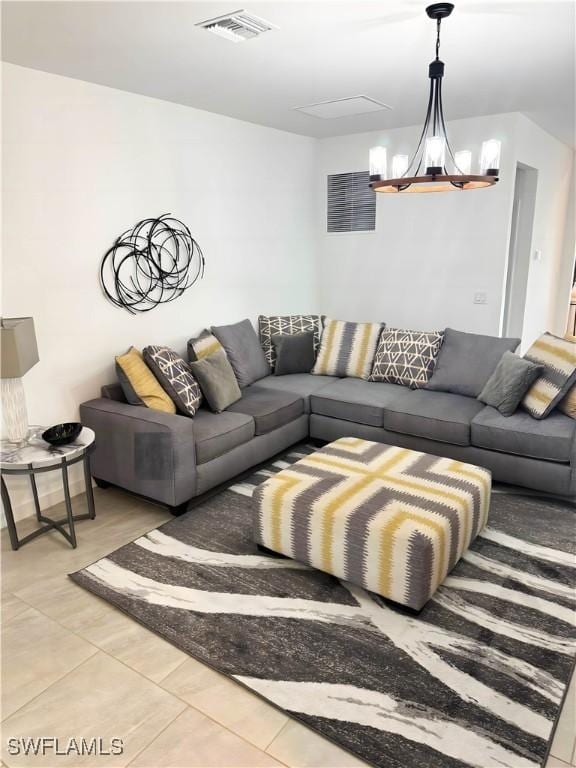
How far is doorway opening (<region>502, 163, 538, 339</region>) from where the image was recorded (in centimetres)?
559

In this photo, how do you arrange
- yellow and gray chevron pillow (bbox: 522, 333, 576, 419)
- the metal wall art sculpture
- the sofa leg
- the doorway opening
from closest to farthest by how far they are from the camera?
the sofa leg, yellow and gray chevron pillow (bbox: 522, 333, 576, 419), the metal wall art sculpture, the doorway opening

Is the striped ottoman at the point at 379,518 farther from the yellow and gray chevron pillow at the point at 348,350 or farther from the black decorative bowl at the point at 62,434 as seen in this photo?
the yellow and gray chevron pillow at the point at 348,350

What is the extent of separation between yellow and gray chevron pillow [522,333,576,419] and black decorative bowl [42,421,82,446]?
2833 mm

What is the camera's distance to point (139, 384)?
3.53 metres

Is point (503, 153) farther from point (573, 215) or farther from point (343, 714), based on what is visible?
point (343, 714)

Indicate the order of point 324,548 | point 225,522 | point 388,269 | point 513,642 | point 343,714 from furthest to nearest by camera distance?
1. point 388,269
2. point 225,522
3. point 324,548
4. point 513,642
5. point 343,714

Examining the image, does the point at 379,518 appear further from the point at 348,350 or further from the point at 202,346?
the point at 348,350

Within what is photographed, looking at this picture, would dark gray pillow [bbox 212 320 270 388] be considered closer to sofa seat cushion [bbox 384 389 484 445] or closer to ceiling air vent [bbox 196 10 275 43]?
sofa seat cushion [bbox 384 389 484 445]

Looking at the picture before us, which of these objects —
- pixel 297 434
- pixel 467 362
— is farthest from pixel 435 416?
pixel 297 434

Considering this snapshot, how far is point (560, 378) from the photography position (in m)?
3.54

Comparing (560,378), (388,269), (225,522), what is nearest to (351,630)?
(225,522)

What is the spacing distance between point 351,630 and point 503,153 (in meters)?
4.07

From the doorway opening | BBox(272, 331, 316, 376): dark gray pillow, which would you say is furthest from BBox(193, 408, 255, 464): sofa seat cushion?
the doorway opening

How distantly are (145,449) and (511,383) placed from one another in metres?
2.40
